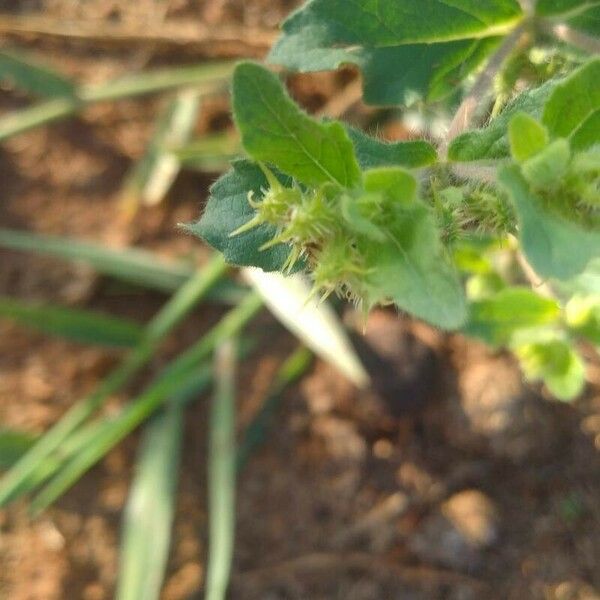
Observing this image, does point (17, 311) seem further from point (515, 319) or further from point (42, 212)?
point (515, 319)

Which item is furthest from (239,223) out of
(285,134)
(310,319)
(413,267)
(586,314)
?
(310,319)

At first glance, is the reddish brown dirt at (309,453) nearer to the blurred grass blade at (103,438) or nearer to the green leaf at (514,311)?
the blurred grass blade at (103,438)

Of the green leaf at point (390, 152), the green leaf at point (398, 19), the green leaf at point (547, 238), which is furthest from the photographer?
the green leaf at point (398, 19)

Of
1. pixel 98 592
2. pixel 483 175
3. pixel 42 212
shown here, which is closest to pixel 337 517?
pixel 98 592

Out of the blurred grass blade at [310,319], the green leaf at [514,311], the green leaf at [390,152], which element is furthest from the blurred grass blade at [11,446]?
the green leaf at [390,152]

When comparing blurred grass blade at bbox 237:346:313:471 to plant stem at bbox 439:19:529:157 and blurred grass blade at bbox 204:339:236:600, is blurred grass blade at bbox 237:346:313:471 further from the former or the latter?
plant stem at bbox 439:19:529:157

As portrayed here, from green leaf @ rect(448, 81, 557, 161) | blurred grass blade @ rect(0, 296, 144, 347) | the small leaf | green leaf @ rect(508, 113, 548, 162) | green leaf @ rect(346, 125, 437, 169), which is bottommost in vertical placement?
the small leaf

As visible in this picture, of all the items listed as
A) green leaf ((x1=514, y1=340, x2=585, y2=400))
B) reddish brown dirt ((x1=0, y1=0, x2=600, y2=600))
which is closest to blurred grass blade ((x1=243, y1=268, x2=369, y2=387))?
reddish brown dirt ((x1=0, y1=0, x2=600, y2=600))

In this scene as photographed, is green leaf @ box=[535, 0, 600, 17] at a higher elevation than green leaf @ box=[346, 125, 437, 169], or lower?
higher
